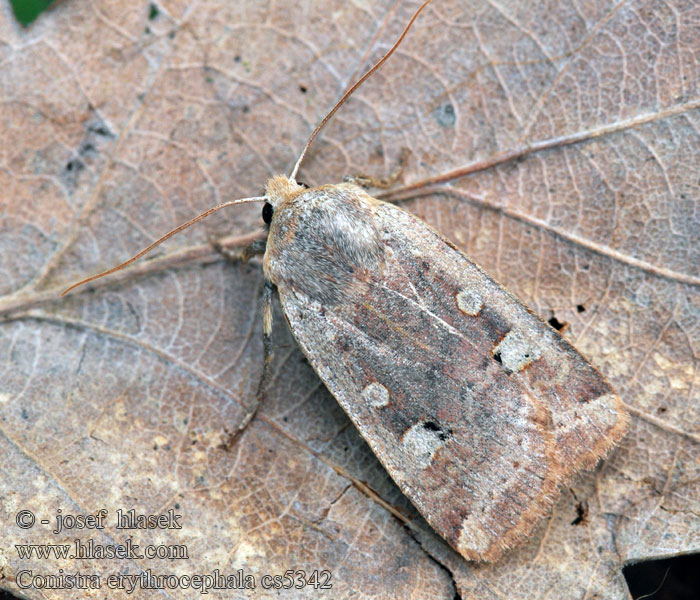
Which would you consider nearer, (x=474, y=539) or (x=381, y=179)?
(x=474, y=539)

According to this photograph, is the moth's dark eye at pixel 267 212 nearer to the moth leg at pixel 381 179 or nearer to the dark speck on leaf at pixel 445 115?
the moth leg at pixel 381 179

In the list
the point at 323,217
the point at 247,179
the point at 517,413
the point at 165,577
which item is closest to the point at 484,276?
the point at 517,413

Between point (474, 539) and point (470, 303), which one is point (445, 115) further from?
point (474, 539)

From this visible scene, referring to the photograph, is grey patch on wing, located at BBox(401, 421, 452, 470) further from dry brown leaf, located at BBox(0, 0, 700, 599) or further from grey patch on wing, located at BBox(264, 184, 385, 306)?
grey patch on wing, located at BBox(264, 184, 385, 306)

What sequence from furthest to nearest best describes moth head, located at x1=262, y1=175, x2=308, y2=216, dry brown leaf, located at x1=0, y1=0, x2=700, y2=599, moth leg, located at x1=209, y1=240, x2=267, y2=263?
1. moth leg, located at x1=209, y1=240, x2=267, y2=263
2. moth head, located at x1=262, y1=175, x2=308, y2=216
3. dry brown leaf, located at x1=0, y1=0, x2=700, y2=599

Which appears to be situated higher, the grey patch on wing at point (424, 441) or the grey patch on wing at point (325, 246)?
the grey patch on wing at point (325, 246)

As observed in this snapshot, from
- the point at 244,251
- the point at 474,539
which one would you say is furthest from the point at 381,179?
the point at 474,539

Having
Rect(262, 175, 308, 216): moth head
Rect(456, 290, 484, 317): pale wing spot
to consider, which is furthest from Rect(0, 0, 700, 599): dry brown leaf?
Rect(456, 290, 484, 317): pale wing spot

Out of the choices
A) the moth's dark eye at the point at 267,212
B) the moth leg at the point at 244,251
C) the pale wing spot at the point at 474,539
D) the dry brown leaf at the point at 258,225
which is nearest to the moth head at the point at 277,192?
the moth's dark eye at the point at 267,212
